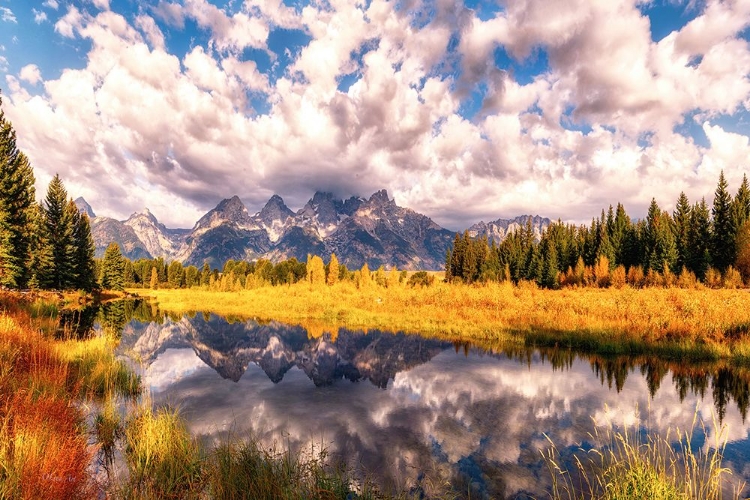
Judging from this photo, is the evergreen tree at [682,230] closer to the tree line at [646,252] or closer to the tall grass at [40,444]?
the tree line at [646,252]

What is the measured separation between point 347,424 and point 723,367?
17480 mm

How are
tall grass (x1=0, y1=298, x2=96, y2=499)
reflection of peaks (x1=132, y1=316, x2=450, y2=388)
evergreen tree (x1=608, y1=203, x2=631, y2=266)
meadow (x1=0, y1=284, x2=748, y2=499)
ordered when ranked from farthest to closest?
evergreen tree (x1=608, y1=203, x2=631, y2=266), reflection of peaks (x1=132, y1=316, x2=450, y2=388), meadow (x1=0, y1=284, x2=748, y2=499), tall grass (x1=0, y1=298, x2=96, y2=499)

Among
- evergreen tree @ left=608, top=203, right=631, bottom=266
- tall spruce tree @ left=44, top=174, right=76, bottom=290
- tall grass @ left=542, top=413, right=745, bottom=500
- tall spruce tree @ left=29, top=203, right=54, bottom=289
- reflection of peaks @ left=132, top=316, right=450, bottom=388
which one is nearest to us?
tall grass @ left=542, top=413, right=745, bottom=500

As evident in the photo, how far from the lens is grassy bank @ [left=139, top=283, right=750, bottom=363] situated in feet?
62.7

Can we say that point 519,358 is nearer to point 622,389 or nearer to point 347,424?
point 622,389

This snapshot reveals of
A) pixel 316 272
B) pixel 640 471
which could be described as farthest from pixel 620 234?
pixel 640 471

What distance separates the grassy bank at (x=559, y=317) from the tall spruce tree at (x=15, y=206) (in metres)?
27.1

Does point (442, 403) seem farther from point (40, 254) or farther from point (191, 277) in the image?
point (191, 277)

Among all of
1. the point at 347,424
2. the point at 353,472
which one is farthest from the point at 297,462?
the point at 347,424

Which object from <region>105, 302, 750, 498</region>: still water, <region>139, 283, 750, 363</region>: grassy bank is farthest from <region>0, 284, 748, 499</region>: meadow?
<region>105, 302, 750, 498</region>: still water

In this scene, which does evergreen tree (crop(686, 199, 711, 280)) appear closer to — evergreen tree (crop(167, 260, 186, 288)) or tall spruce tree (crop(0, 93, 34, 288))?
tall spruce tree (crop(0, 93, 34, 288))

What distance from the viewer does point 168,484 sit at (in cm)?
648

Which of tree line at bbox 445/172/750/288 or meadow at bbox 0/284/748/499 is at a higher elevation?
tree line at bbox 445/172/750/288

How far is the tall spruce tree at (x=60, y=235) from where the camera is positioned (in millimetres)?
52656
